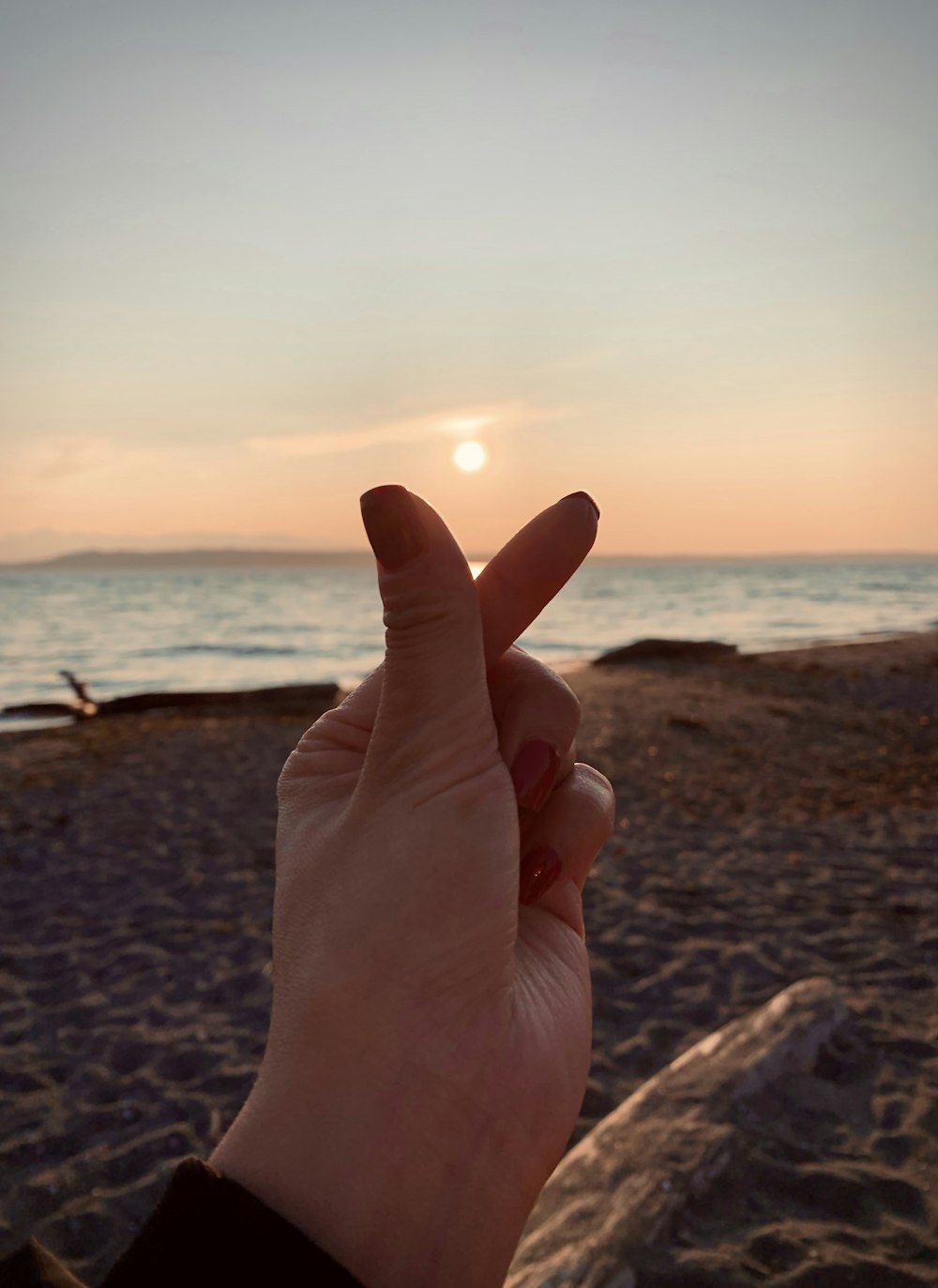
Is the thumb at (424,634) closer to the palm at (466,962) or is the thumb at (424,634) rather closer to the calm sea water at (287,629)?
the palm at (466,962)

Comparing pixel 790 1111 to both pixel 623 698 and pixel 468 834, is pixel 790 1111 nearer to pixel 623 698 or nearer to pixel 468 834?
pixel 468 834

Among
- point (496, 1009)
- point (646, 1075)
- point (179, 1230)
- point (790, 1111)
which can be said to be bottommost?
point (646, 1075)

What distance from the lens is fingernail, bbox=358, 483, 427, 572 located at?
54.4 inches

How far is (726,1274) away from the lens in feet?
8.68

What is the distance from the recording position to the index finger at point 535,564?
1.62 meters

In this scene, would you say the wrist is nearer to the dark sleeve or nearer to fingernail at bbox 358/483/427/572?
the dark sleeve

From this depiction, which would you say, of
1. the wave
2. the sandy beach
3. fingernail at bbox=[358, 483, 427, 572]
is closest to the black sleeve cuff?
fingernail at bbox=[358, 483, 427, 572]

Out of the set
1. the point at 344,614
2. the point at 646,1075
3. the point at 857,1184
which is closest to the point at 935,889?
the point at 646,1075

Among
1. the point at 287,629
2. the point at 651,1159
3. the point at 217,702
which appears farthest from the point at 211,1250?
the point at 287,629

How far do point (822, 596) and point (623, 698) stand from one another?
168ft

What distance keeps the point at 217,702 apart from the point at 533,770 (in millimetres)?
14729

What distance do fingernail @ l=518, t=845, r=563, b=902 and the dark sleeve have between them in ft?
2.54

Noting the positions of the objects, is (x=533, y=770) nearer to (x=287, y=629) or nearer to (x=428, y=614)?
(x=428, y=614)

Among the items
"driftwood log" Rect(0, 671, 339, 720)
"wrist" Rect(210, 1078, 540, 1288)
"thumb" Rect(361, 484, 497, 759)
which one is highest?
"thumb" Rect(361, 484, 497, 759)
